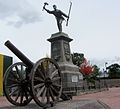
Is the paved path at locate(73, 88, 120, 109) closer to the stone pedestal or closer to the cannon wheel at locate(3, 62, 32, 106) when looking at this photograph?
the stone pedestal

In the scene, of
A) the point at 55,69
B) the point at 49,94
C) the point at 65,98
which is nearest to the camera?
the point at 49,94

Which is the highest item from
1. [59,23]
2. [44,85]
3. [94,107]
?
[59,23]

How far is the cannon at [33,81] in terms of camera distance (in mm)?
9234

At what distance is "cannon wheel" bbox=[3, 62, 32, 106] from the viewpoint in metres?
9.81

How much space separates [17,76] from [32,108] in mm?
1663

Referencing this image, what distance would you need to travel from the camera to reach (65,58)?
21.5m

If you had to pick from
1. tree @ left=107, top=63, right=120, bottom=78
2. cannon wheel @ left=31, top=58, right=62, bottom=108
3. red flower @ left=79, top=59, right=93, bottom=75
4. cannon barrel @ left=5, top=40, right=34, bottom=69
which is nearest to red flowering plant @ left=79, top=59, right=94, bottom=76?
red flower @ left=79, top=59, right=93, bottom=75

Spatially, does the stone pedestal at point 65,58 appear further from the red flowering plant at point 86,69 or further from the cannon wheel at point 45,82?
the red flowering plant at point 86,69

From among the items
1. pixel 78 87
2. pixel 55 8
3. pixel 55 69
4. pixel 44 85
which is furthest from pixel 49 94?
pixel 55 8

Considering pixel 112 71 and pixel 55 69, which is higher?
pixel 112 71

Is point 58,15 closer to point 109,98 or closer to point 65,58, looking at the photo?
point 65,58

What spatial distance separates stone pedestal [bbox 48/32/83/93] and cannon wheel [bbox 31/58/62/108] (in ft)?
33.5

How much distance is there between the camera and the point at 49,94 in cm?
966

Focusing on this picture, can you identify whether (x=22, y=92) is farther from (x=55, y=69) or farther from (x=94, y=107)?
(x=94, y=107)
